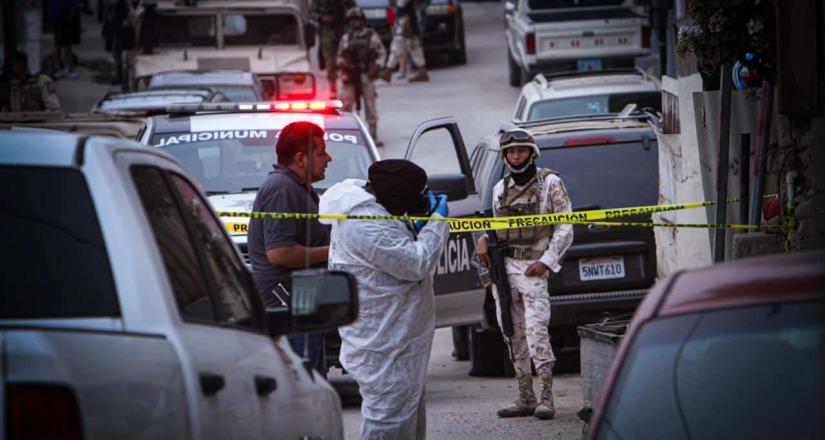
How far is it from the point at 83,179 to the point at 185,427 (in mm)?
679

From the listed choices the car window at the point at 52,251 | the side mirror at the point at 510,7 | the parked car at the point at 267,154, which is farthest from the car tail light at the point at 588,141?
the side mirror at the point at 510,7

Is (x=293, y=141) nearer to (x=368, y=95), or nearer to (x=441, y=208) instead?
(x=441, y=208)

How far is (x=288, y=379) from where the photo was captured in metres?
5.14

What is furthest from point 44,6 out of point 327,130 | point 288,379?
point 288,379

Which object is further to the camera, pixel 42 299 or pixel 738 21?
pixel 738 21

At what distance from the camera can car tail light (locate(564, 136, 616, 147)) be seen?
1211 cm

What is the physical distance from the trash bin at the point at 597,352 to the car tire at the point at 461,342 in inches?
160

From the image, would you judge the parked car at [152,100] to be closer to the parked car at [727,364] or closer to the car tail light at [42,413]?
the parked car at [727,364]

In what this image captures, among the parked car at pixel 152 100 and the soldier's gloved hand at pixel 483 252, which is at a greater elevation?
the soldier's gloved hand at pixel 483 252

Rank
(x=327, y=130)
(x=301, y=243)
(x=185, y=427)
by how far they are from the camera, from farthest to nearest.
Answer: (x=327, y=130), (x=301, y=243), (x=185, y=427)

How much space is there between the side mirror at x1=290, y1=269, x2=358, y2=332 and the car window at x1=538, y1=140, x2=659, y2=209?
22.4 ft

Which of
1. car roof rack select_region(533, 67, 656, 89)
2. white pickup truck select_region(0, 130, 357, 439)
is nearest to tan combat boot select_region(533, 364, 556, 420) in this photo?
white pickup truck select_region(0, 130, 357, 439)

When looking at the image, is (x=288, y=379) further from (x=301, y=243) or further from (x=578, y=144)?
(x=578, y=144)

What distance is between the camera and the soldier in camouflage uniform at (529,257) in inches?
396
